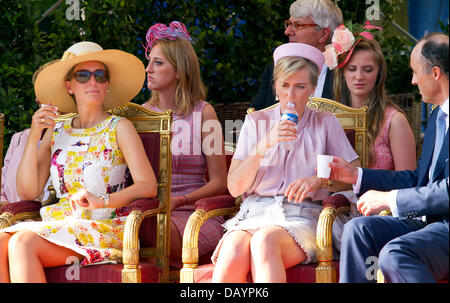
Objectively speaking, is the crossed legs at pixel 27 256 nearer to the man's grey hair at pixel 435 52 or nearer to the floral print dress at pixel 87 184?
the floral print dress at pixel 87 184

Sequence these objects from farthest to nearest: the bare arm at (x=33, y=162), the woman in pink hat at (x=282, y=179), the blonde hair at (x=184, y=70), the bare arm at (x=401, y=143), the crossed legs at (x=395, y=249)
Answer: the blonde hair at (x=184, y=70)
the bare arm at (x=401, y=143)
the bare arm at (x=33, y=162)
the woman in pink hat at (x=282, y=179)
the crossed legs at (x=395, y=249)

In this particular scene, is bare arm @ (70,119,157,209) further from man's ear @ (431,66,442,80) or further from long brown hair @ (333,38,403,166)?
man's ear @ (431,66,442,80)

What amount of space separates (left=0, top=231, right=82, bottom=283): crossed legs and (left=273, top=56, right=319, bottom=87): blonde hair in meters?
1.44

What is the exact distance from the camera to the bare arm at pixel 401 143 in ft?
15.3

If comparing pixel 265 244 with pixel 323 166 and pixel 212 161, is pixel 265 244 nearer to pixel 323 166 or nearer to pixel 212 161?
pixel 323 166

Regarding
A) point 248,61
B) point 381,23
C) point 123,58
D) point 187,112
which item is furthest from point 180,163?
point 381,23

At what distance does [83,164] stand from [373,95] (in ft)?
6.00

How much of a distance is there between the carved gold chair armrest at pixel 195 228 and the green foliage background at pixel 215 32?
2423 millimetres

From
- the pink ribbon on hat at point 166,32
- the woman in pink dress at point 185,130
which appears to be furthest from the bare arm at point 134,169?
the pink ribbon on hat at point 166,32

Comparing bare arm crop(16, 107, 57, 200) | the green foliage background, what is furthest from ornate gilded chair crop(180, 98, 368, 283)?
the green foliage background

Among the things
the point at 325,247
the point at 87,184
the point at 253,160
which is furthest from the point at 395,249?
the point at 87,184

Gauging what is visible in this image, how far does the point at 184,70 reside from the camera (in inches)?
203

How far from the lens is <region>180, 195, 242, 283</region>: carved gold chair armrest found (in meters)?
4.08

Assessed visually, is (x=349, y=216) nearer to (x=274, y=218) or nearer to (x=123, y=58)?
(x=274, y=218)
